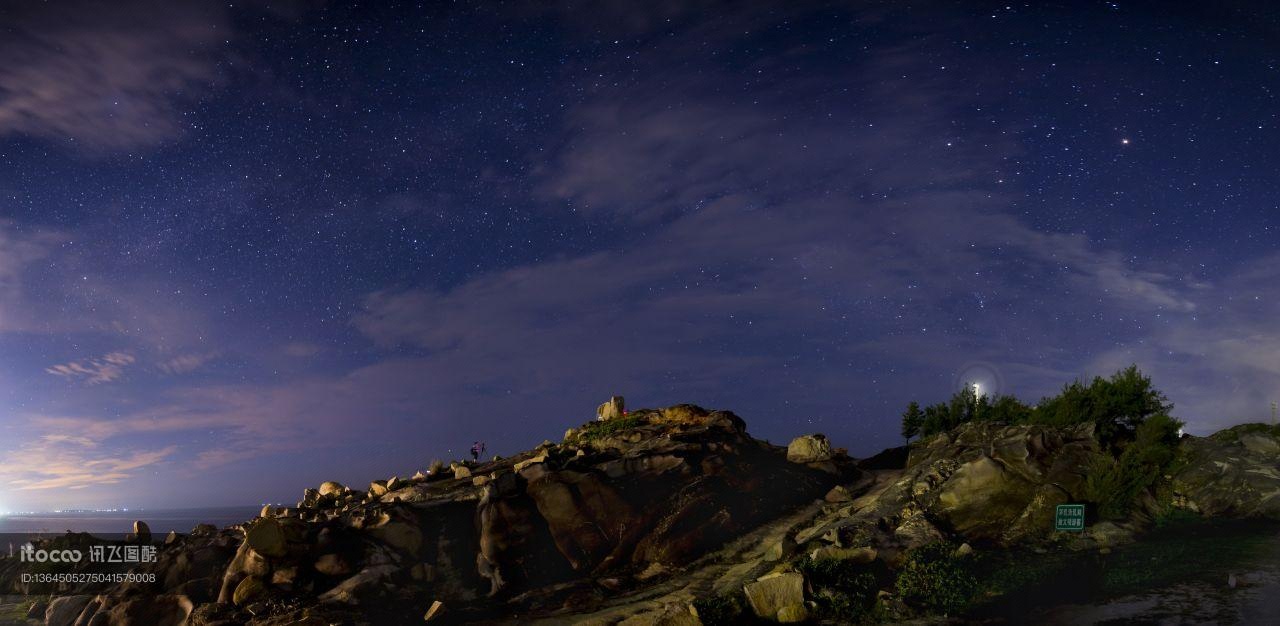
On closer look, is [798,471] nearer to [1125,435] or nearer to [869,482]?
[869,482]

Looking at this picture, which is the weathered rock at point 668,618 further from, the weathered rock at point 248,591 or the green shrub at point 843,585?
the weathered rock at point 248,591

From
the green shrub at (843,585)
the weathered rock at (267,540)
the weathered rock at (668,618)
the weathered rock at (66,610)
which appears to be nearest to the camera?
the weathered rock at (668,618)

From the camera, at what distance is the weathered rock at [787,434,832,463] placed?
3991 cm

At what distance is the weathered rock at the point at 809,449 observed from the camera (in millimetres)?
39906

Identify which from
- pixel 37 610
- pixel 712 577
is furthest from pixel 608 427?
pixel 37 610

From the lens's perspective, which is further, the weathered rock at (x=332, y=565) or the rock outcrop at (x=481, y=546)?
the weathered rock at (x=332, y=565)

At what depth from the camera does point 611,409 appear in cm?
4650

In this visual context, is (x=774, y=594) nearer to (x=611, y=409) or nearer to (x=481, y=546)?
(x=481, y=546)

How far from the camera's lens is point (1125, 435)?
39969 millimetres

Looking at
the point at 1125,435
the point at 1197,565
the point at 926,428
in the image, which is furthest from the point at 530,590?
the point at 926,428

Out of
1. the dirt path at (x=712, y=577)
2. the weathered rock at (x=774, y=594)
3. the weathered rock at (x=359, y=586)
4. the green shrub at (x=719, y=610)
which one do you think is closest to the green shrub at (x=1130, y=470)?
the dirt path at (x=712, y=577)

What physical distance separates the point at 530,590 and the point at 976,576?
17284 millimetres

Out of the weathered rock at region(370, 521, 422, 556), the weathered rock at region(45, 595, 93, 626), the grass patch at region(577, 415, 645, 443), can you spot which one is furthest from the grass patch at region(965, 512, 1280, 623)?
the weathered rock at region(45, 595, 93, 626)

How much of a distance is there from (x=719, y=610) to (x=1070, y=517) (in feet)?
52.9
